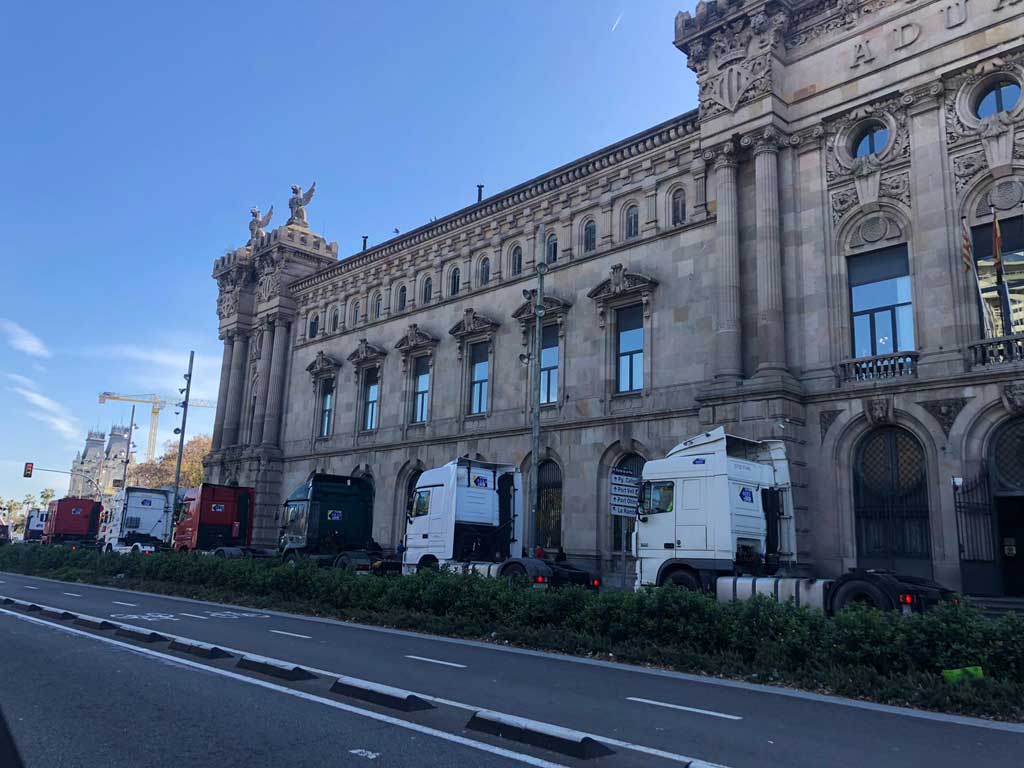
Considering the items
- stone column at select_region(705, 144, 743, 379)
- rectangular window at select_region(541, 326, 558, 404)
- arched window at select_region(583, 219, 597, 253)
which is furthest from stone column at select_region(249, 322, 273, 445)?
stone column at select_region(705, 144, 743, 379)

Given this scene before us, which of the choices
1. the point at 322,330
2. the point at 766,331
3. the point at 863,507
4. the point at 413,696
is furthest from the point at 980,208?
the point at 322,330

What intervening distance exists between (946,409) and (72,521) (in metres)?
51.9

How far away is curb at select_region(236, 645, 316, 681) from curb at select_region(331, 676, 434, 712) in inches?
32.8

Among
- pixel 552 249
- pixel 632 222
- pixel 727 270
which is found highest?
pixel 632 222

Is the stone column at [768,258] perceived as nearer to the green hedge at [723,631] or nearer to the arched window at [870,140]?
the arched window at [870,140]

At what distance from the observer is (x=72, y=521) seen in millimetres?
52688

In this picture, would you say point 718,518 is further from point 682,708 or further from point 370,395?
point 370,395

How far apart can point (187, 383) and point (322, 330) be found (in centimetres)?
1026

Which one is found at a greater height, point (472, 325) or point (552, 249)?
point (552, 249)

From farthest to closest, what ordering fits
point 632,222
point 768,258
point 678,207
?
point 632,222
point 678,207
point 768,258

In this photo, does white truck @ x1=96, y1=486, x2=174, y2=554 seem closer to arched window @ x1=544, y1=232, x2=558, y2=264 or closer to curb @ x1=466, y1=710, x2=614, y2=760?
arched window @ x1=544, y1=232, x2=558, y2=264

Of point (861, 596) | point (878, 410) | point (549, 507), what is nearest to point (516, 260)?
point (549, 507)

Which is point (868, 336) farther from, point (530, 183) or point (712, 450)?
point (530, 183)

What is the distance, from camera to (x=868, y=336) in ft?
73.1
